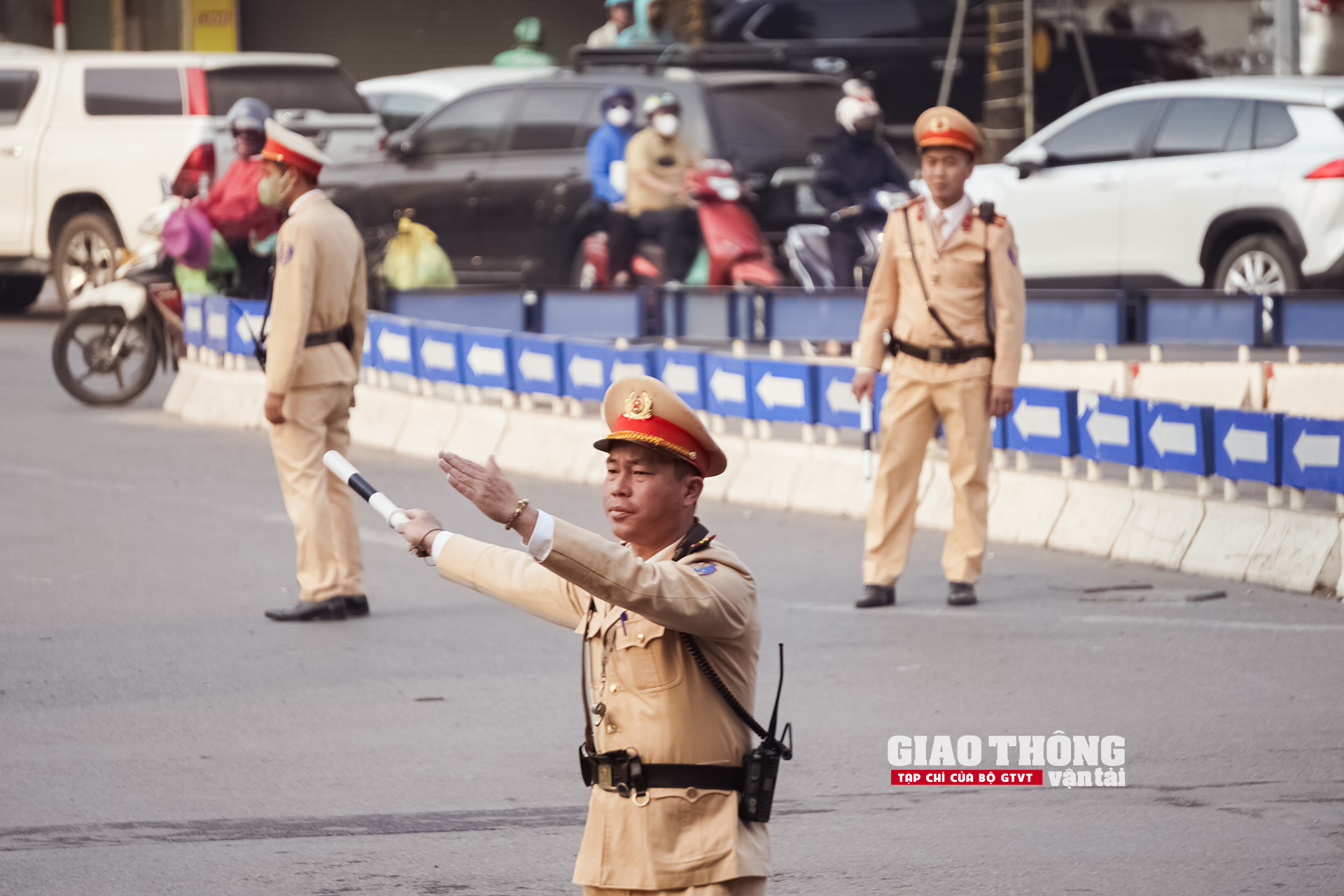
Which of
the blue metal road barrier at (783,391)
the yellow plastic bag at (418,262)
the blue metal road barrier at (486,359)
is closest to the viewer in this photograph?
the blue metal road barrier at (783,391)

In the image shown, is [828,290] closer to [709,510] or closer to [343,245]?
[709,510]

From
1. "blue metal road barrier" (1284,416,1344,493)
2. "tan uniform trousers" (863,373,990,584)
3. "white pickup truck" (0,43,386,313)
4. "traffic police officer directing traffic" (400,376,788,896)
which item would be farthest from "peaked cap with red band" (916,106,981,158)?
"white pickup truck" (0,43,386,313)

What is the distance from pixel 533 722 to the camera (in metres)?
7.16

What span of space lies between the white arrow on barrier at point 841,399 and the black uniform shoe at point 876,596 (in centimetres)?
242

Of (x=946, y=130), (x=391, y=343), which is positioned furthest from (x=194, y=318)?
(x=946, y=130)

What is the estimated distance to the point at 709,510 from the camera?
38.3ft

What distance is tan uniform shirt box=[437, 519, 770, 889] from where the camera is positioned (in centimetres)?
357

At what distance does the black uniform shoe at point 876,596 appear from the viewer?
8977 mm

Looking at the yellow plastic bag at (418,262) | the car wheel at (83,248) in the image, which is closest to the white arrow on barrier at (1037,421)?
the yellow plastic bag at (418,262)

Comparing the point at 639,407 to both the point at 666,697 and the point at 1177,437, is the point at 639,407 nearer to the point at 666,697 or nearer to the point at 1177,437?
the point at 666,697

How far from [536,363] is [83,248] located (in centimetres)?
793

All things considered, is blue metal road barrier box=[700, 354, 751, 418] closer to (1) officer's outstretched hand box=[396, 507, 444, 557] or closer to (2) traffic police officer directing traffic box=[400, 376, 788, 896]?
(2) traffic police officer directing traffic box=[400, 376, 788, 896]

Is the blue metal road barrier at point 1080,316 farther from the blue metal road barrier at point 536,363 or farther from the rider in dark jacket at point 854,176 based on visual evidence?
the blue metal road barrier at point 536,363

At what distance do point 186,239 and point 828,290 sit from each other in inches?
177
